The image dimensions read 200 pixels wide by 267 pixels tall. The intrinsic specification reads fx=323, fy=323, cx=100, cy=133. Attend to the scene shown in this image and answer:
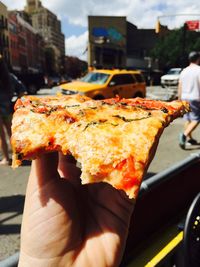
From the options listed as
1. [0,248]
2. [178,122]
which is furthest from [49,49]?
[0,248]

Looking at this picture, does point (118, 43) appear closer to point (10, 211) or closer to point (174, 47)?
point (174, 47)

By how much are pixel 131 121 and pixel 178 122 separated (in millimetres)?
9656

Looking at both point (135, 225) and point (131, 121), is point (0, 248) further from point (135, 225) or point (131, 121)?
point (131, 121)

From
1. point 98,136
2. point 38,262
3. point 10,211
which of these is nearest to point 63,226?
point 38,262

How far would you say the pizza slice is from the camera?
46.8 inches

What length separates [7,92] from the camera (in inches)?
232

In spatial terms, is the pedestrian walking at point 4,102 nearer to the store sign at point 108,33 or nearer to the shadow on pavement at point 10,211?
the shadow on pavement at point 10,211

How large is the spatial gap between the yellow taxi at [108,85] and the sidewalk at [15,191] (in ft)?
20.8

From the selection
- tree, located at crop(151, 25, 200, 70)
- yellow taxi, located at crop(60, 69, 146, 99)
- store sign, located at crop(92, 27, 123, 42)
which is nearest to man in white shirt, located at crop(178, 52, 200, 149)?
yellow taxi, located at crop(60, 69, 146, 99)

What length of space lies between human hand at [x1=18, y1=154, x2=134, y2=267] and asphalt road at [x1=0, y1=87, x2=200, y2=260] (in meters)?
2.09

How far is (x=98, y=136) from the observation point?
1.28m

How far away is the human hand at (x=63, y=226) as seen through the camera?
144 centimetres

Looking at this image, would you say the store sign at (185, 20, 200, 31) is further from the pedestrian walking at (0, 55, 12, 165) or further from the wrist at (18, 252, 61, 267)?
the wrist at (18, 252, 61, 267)

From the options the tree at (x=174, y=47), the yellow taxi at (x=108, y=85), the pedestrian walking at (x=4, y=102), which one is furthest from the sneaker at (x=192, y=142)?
the tree at (x=174, y=47)
